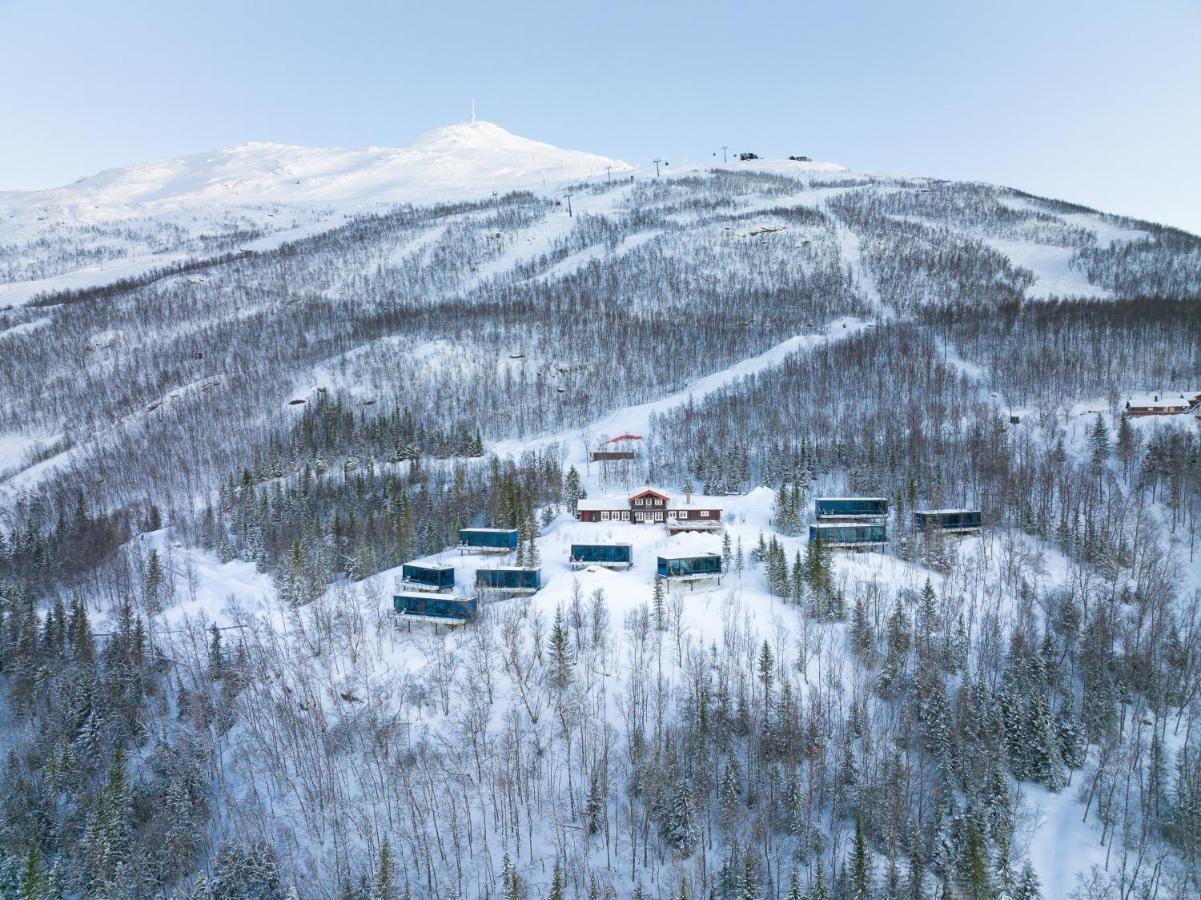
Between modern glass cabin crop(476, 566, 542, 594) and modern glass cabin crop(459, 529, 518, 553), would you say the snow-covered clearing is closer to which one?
modern glass cabin crop(459, 529, 518, 553)

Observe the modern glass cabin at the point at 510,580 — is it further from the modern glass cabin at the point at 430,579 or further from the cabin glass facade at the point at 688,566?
the cabin glass facade at the point at 688,566

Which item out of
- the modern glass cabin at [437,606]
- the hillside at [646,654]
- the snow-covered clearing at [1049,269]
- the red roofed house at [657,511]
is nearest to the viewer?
the hillside at [646,654]

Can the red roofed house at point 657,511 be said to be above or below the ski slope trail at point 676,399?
below

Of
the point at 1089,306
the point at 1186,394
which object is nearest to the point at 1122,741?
the point at 1186,394

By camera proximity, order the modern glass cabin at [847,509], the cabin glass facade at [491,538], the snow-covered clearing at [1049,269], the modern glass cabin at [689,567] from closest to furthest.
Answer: the modern glass cabin at [689,567] < the cabin glass facade at [491,538] < the modern glass cabin at [847,509] < the snow-covered clearing at [1049,269]

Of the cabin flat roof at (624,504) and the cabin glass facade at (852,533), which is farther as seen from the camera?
the cabin flat roof at (624,504)

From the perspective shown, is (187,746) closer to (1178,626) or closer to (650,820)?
(650,820)

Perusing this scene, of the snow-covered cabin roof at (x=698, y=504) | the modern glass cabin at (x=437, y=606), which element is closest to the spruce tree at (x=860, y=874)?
the modern glass cabin at (x=437, y=606)
